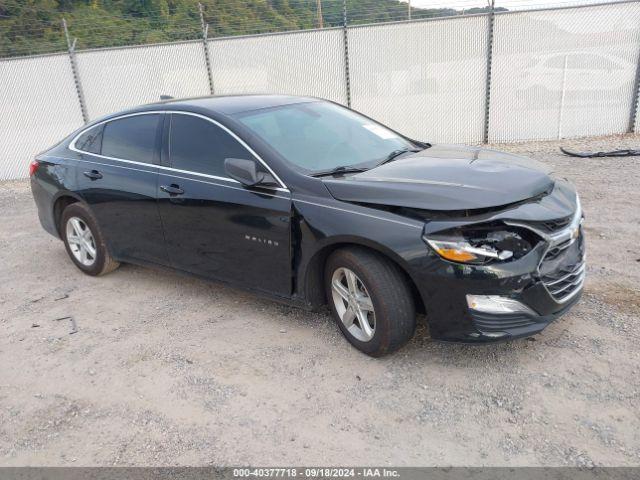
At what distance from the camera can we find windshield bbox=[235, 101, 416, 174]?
12.6 ft

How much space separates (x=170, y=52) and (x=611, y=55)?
8.73 metres

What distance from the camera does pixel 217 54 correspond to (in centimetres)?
1118

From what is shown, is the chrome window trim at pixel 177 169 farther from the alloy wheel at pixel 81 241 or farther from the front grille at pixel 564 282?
the front grille at pixel 564 282

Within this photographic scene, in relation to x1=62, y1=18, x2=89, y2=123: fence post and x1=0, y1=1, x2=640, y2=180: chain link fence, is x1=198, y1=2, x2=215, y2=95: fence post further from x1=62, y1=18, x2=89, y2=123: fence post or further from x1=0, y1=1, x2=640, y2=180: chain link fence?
x1=62, y1=18, x2=89, y2=123: fence post

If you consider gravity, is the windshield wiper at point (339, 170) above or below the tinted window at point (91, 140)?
below

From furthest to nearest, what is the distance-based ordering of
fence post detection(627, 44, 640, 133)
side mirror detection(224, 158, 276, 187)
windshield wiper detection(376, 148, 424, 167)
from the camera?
fence post detection(627, 44, 640, 133) → windshield wiper detection(376, 148, 424, 167) → side mirror detection(224, 158, 276, 187)

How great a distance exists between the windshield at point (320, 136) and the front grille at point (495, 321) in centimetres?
139

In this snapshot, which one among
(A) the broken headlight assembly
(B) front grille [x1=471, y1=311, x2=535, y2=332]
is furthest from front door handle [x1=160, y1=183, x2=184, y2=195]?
(B) front grille [x1=471, y1=311, x2=535, y2=332]

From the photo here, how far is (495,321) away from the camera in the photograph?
3029 mm

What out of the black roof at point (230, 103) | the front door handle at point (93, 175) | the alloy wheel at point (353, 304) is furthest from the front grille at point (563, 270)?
the front door handle at point (93, 175)

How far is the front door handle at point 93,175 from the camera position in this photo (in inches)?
190

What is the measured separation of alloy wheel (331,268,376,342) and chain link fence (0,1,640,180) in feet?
27.1

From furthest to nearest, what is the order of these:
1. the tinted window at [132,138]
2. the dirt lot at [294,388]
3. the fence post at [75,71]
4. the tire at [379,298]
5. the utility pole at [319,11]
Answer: the utility pole at [319,11], the fence post at [75,71], the tinted window at [132,138], the tire at [379,298], the dirt lot at [294,388]

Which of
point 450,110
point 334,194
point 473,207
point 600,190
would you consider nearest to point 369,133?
point 334,194
